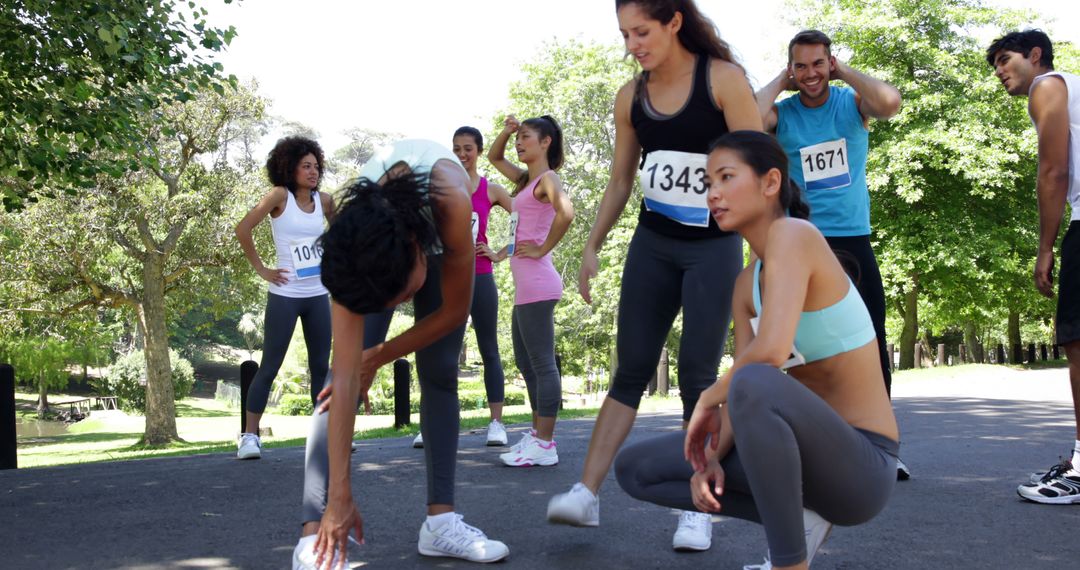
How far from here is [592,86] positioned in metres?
31.0

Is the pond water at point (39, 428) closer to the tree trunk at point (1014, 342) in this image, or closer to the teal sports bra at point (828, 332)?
the tree trunk at point (1014, 342)

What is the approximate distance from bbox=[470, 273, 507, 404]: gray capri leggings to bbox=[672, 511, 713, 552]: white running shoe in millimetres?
2527

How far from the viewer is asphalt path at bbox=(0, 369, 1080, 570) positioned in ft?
12.2

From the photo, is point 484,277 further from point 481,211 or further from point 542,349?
point 542,349

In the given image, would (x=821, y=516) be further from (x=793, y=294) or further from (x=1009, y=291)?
(x=1009, y=291)

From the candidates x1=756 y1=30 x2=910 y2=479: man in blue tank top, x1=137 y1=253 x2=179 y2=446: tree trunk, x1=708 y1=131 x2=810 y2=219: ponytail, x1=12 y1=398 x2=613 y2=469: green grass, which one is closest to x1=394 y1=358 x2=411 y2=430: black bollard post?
x1=12 y1=398 x2=613 y2=469: green grass

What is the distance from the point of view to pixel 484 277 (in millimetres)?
6551

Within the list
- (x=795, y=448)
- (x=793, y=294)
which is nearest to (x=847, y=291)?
(x=793, y=294)

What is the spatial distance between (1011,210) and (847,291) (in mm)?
27809

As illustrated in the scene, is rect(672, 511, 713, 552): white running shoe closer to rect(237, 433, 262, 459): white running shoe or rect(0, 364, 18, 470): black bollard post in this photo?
rect(237, 433, 262, 459): white running shoe

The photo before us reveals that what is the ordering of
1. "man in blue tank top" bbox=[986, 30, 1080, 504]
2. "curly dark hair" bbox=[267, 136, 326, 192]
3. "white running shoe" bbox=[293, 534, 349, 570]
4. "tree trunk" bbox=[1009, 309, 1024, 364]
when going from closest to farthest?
"white running shoe" bbox=[293, 534, 349, 570] → "man in blue tank top" bbox=[986, 30, 1080, 504] → "curly dark hair" bbox=[267, 136, 326, 192] → "tree trunk" bbox=[1009, 309, 1024, 364]

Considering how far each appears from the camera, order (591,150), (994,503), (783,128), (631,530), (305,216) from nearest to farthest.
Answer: (631,530), (994,503), (783,128), (305,216), (591,150)

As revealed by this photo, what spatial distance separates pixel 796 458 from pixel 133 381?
160ft

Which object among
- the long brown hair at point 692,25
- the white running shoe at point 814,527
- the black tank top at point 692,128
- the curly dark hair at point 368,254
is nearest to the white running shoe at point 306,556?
the curly dark hair at point 368,254
